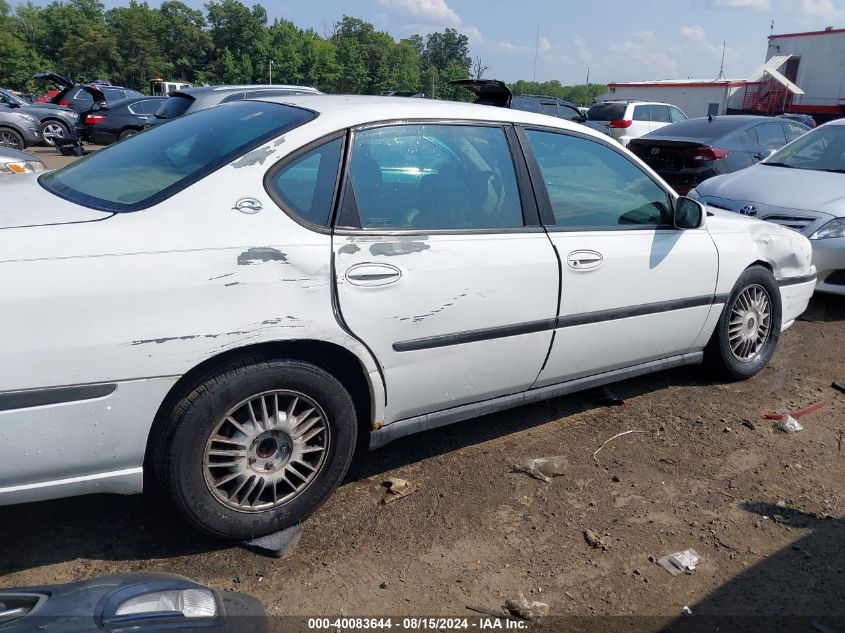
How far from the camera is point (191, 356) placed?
7.80 feet

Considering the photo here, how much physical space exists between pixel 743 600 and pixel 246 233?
2236 mm

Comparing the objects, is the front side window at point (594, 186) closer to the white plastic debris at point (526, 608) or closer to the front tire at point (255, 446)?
the front tire at point (255, 446)

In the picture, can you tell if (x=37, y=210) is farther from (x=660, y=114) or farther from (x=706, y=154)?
(x=660, y=114)

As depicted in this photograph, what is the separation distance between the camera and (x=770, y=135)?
31.3 ft

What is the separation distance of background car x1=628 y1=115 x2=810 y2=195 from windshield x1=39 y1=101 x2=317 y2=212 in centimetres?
673

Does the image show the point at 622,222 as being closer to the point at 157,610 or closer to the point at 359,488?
the point at 359,488

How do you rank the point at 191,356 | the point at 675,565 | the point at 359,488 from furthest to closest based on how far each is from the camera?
the point at 359,488
the point at 675,565
the point at 191,356

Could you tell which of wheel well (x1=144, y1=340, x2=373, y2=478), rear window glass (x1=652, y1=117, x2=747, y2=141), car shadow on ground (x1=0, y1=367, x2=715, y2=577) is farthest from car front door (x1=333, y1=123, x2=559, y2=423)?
rear window glass (x1=652, y1=117, x2=747, y2=141)

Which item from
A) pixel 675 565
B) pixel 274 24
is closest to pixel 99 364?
pixel 675 565

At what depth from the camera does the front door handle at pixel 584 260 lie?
330 cm

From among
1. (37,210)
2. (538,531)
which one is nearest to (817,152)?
(538,531)

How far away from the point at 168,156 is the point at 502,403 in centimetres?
184

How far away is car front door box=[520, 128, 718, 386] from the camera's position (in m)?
3.37

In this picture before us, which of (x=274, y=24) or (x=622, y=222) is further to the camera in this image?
(x=274, y=24)
